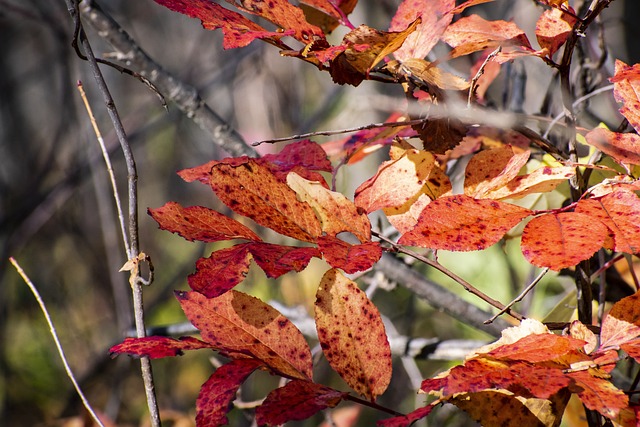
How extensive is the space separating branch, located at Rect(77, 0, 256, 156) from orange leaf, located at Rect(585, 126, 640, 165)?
0.38 meters

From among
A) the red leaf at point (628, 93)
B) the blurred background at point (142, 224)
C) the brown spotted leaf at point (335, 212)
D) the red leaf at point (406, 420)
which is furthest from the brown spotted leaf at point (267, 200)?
the blurred background at point (142, 224)

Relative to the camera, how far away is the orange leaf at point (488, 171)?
43cm

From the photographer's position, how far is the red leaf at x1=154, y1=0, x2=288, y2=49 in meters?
0.38

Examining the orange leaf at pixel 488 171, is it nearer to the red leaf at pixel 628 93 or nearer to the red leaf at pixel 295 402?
the red leaf at pixel 628 93

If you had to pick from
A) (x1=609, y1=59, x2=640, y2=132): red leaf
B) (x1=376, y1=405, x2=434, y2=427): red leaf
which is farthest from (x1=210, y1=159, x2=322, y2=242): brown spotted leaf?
(x1=609, y1=59, x2=640, y2=132): red leaf

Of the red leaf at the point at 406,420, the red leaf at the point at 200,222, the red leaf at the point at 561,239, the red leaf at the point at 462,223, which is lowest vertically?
the red leaf at the point at 406,420

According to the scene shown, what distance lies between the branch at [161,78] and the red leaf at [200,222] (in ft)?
0.97

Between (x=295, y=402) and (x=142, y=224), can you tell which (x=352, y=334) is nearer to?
(x=295, y=402)

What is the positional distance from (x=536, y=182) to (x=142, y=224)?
10.2 feet

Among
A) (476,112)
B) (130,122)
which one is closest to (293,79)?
(130,122)

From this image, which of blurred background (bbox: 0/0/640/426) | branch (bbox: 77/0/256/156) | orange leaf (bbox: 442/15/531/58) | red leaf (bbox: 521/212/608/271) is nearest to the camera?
red leaf (bbox: 521/212/608/271)

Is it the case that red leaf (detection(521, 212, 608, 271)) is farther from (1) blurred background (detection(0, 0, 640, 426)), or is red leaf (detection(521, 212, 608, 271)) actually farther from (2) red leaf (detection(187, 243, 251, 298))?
(1) blurred background (detection(0, 0, 640, 426))

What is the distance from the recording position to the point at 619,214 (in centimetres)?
36

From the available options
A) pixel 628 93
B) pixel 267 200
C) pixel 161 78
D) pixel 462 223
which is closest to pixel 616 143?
pixel 628 93
